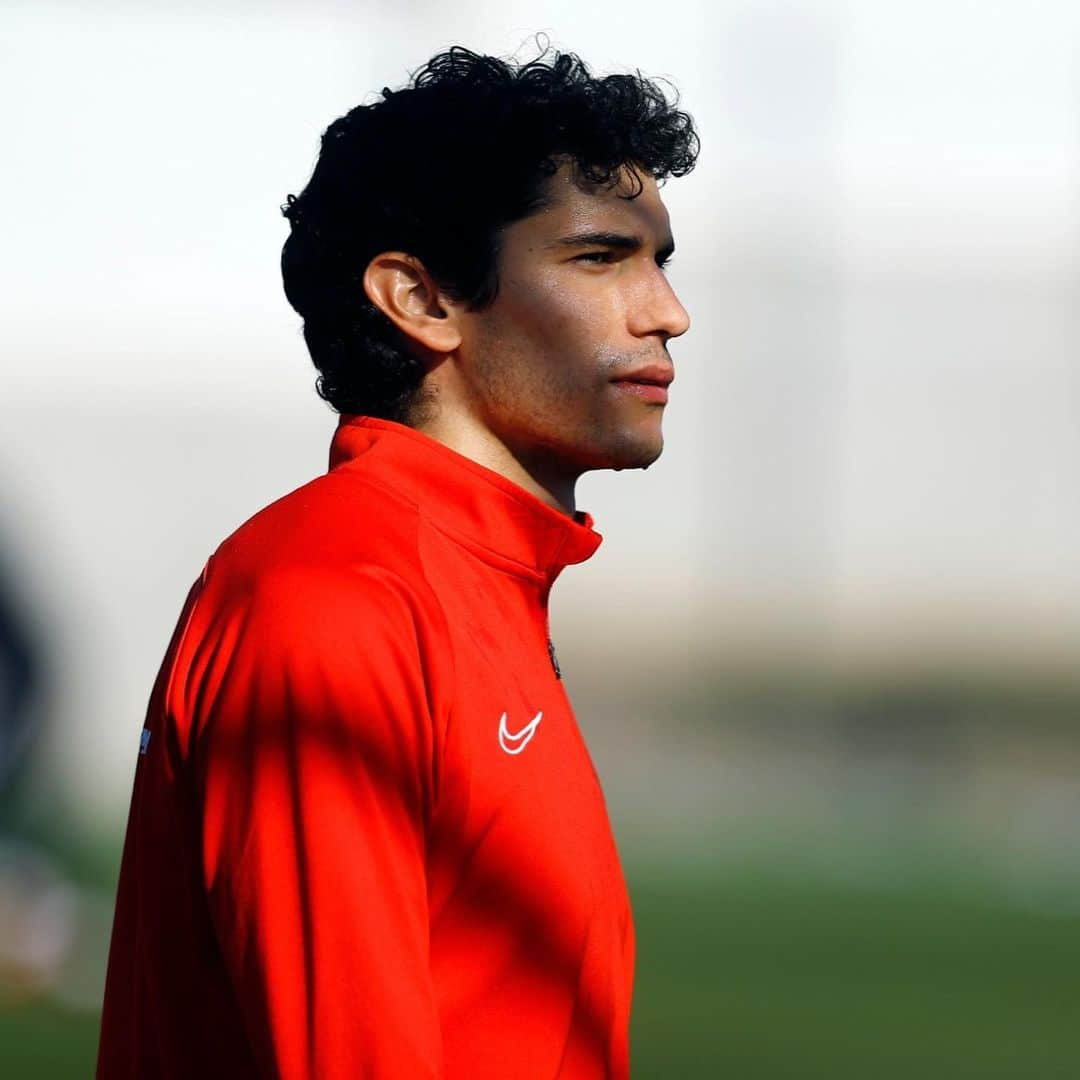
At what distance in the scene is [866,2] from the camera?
10.3m

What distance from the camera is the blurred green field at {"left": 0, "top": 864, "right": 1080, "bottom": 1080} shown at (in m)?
5.27

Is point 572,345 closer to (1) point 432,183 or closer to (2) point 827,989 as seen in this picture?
(1) point 432,183

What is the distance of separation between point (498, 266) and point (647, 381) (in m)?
0.21

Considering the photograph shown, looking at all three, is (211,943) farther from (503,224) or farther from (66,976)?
(66,976)

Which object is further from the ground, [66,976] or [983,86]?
[983,86]

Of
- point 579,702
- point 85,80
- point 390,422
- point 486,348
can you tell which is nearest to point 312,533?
point 390,422

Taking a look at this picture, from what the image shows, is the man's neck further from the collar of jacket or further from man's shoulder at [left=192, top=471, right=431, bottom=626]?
man's shoulder at [left=192, top=471, right=431, bottom=626]

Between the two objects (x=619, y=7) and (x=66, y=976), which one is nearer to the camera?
(x=66, y=976)

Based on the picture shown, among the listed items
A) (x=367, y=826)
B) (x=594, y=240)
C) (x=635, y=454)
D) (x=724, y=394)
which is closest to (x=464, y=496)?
(x=635, y=454)

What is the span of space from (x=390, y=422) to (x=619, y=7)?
8.59 metres

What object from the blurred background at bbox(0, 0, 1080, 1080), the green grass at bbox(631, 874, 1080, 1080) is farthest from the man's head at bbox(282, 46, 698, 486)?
the blurred background at bbox(0, 0, 1080, 1080)

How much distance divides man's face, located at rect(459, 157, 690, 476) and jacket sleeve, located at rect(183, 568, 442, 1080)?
1.55 ft

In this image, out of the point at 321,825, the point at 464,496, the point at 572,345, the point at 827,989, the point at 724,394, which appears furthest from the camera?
the point at 724,394

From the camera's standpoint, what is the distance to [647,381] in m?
2.03
